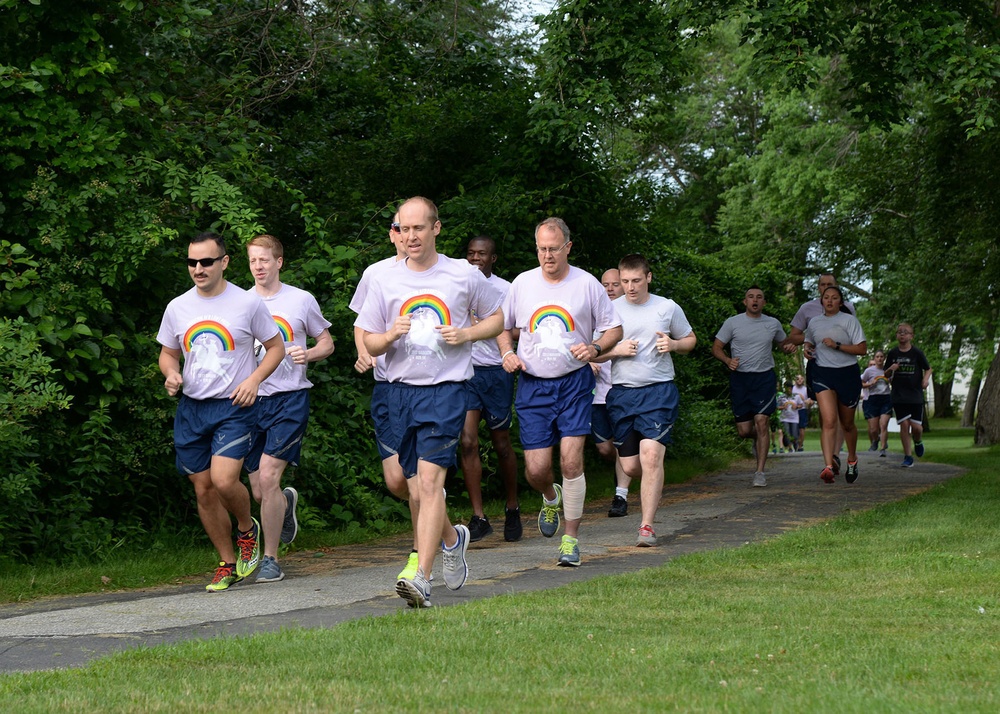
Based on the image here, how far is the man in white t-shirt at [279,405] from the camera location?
831cm

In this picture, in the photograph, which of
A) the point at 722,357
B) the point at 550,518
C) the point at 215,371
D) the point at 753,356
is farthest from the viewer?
the point at 753,356

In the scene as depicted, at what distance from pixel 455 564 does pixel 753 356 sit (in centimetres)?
751

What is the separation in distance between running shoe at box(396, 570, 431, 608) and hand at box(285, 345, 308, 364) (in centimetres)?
218

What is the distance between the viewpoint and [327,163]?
14312mm

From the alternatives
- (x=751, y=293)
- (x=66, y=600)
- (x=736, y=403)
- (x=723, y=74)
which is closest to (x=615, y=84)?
(x=751, y=293)

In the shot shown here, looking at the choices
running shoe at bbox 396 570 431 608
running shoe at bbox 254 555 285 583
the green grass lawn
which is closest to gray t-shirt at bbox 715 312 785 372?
the green grass lawn

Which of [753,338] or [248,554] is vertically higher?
A: [753,338]

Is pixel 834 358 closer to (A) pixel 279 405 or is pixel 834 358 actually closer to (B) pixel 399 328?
(A) pixel 279 405

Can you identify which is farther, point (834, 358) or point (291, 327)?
point (834, 358)

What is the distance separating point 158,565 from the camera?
865cm

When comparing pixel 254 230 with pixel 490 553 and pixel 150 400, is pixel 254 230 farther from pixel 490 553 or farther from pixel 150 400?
pixel 490 553

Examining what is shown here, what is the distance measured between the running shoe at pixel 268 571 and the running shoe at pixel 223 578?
8.7 inches

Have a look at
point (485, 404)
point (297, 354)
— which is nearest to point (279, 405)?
point (297, 354)

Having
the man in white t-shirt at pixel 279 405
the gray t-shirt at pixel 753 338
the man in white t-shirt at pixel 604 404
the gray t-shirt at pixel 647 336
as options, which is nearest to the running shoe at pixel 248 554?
the man in white t-shirt at pixel 279 405
